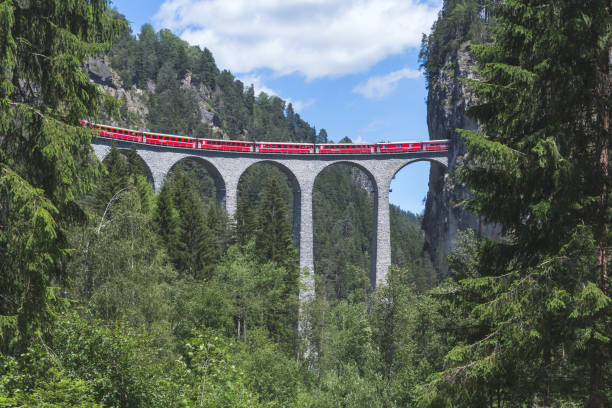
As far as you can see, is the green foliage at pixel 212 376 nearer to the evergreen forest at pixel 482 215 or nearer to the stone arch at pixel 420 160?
the evergreen forest at pixel 482 215

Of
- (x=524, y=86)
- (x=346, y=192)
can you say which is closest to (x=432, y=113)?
(x=524, y=86)

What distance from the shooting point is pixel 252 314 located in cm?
3334

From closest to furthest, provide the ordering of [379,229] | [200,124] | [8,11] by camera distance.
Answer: [8,11]
[379,229]
[200,124]

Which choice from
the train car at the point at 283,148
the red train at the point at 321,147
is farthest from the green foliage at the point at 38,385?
the train car at the point at 283,148

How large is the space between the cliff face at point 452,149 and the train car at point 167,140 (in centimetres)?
2410

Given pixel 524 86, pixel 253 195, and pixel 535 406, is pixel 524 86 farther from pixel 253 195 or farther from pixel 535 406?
pixel 253 195

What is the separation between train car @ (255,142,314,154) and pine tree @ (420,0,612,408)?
39103 millimetres

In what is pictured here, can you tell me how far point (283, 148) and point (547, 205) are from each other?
1623 inches

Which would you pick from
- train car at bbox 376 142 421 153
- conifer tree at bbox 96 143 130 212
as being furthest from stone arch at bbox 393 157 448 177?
conifer tree at bbox 96 143 130 212

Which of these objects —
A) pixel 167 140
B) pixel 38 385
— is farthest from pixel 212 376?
pixel 167 140

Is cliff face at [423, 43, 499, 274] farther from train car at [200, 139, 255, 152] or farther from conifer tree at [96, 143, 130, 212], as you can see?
conifer tree at [96, 143, 130, 212]

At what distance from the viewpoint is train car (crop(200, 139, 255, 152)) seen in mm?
46906

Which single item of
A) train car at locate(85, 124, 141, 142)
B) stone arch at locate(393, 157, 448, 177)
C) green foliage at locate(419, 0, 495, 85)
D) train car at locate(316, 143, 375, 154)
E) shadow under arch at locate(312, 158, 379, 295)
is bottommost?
shadow under arch at locate(312, 158, 379, 295)

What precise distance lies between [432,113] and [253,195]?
43100 mm
